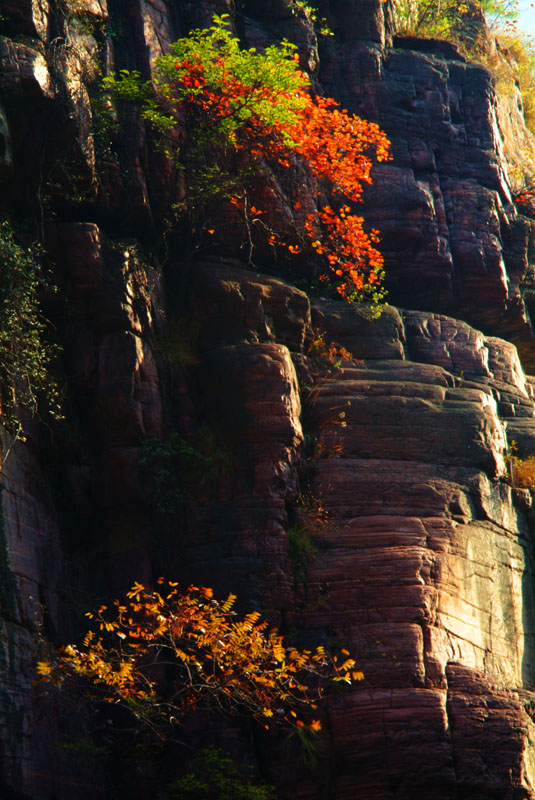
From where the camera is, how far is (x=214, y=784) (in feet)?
47.9

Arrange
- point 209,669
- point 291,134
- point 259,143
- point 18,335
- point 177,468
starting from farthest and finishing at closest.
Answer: point 259,143, point 291,134, point 177,468, point 18,335, point 209,669

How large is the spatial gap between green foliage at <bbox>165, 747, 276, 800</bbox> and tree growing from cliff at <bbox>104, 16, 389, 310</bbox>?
10194 millimetres

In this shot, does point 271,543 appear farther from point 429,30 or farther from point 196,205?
point 429,30

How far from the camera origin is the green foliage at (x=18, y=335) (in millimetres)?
16219

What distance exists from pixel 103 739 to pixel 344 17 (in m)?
17.8

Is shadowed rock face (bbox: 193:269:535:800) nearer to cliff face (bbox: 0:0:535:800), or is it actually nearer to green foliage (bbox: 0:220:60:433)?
cliff face (bbox: 0:0:535:800)

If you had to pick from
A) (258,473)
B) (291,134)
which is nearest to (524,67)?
(291,134)

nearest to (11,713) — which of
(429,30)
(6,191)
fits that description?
(6,191)

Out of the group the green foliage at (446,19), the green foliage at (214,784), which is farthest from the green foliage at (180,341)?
the green foliage at (446,19)

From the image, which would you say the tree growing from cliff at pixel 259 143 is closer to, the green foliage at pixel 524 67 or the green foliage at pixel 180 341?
the green foliage at pixel 180 341

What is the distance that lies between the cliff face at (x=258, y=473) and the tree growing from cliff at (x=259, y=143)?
2.56 ft

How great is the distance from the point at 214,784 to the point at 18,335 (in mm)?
7842

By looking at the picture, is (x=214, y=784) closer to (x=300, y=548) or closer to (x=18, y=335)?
(x=300, y=548)

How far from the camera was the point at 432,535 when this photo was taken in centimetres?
1738
